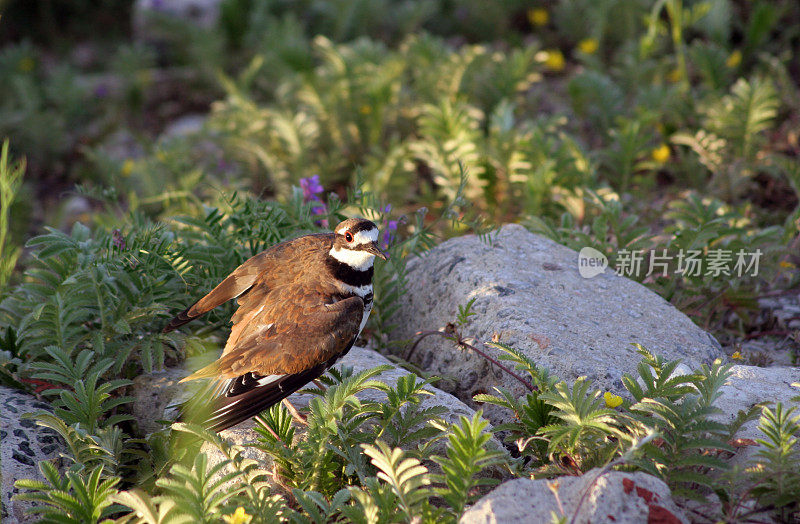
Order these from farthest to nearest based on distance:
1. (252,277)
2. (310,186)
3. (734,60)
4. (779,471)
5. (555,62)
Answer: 1. (555,62)
2. (734,60)
3. (310,186)
4. (252,277)
5. (779,471)

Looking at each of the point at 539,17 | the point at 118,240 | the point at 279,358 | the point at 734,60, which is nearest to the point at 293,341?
the point at 279,358

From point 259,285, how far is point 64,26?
828cm

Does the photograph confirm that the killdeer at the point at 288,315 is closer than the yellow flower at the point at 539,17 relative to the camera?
Yes

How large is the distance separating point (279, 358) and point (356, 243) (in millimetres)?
690

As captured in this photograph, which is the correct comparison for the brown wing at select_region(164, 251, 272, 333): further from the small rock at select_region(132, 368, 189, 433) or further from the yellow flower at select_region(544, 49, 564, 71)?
the yellow flower at select_region(544, 49, 564, 71)

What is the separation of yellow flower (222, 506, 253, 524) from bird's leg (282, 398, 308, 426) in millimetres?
625

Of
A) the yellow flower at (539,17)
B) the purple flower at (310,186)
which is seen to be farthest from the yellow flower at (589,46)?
the purple flower at (310,186)

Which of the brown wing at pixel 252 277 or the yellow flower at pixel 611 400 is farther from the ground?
the brown wing at pixel 252 277

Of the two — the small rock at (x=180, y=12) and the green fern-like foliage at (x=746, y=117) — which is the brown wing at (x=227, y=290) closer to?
the green fern-like foliage at (x=746, y=117)

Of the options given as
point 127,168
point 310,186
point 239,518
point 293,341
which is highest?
point 310,186

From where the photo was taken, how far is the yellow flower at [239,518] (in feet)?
9.03

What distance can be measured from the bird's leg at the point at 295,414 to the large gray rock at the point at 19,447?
105cm

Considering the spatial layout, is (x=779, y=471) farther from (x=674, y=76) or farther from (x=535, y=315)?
(x=674, y=76)

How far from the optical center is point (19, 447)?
10.8ft
